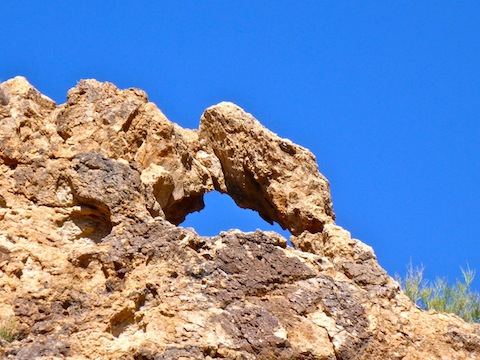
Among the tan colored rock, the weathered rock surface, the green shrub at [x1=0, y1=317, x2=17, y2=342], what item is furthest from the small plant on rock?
the tan colored rock

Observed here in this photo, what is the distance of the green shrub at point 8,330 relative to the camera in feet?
30.5

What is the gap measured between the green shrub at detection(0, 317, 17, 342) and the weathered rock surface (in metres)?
0.05

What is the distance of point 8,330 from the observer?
934 cm

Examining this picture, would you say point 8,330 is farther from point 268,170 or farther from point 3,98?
point 268,170

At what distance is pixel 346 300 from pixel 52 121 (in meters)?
4.19

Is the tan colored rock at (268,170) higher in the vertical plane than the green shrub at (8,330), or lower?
higher

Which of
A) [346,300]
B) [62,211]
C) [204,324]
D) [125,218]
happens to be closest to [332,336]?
[346,300]

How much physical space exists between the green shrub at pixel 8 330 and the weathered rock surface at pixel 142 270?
5cm

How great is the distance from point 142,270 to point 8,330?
60.7 inches

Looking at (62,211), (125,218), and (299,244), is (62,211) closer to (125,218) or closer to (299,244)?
(125,218)

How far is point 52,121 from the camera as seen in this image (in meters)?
11.8

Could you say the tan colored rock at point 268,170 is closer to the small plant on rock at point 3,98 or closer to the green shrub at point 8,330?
the small plant on rock at point 3,98

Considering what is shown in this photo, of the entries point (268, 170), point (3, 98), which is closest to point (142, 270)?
point (3, 98)

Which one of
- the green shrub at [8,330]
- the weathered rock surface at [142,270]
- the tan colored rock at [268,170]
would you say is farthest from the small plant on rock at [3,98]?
the tan colored rock at [268,170]
